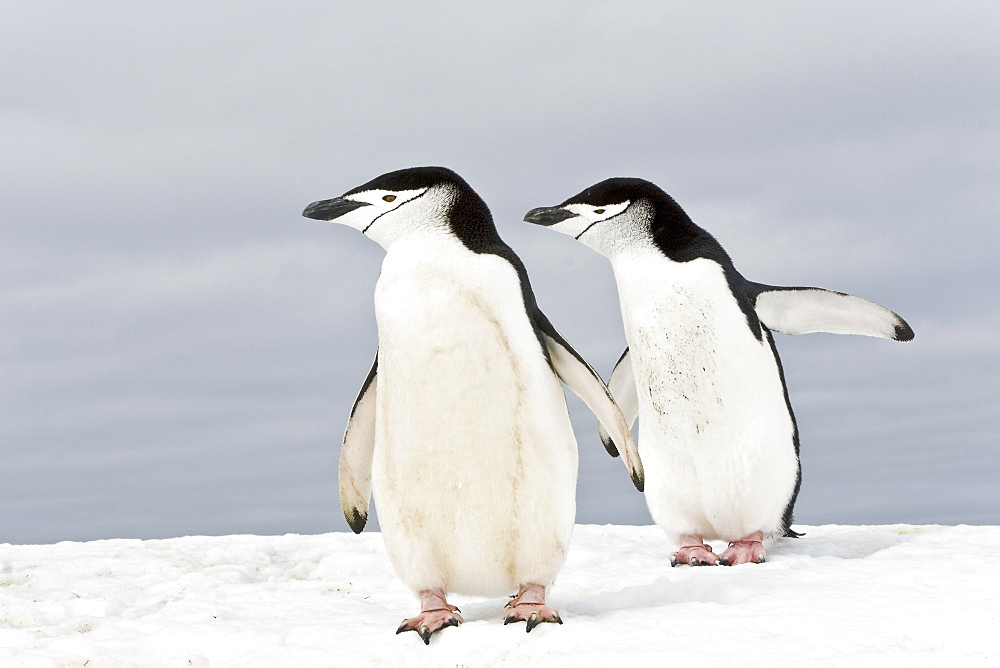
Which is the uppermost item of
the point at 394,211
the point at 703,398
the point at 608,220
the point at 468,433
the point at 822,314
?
the point at 608,220

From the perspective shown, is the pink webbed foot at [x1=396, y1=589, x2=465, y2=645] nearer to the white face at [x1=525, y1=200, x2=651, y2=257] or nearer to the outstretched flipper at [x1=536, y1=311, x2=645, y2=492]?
the outstretched flipper at [x1=536, y1=311, x2=645, y2=492]

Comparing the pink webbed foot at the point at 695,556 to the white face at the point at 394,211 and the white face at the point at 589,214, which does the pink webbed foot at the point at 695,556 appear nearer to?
the white face at the point at 589,214

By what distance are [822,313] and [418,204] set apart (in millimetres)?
3046

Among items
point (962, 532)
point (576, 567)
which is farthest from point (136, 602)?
point (962, 532)

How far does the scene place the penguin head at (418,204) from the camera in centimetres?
369

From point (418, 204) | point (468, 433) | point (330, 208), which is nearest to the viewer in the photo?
point (468, 433)

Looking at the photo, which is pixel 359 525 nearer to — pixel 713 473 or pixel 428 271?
pixel 428 271

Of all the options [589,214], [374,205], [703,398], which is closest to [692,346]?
[703,398]

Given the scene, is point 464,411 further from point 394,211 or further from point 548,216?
point 548,216

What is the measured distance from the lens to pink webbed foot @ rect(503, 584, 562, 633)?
11.4 feet

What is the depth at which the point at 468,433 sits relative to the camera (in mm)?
3475

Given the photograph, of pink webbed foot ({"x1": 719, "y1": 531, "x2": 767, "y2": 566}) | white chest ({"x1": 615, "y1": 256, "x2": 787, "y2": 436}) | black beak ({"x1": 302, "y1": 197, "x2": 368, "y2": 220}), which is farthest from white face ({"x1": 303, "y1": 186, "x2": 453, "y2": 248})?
pink webbed foot ({"x1": 719, "y1": 531, "x2": 767, "y2": 566})

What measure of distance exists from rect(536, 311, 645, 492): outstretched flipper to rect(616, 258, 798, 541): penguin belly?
1300 mm

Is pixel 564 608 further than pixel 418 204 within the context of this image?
Yes
